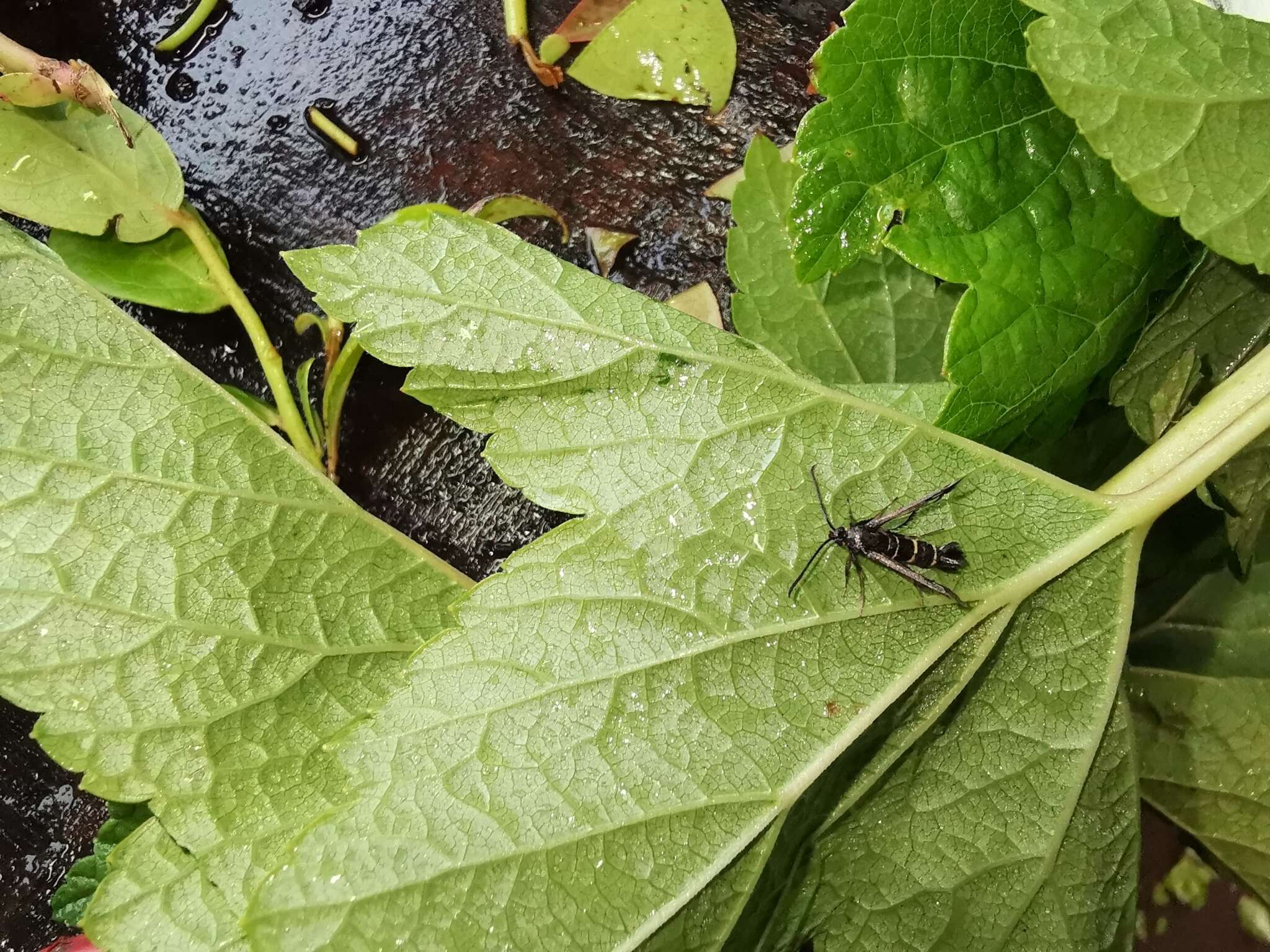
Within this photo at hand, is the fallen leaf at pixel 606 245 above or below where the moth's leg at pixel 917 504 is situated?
below

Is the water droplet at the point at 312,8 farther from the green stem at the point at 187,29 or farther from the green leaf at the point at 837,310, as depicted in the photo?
the green leaf at the point at 837,310

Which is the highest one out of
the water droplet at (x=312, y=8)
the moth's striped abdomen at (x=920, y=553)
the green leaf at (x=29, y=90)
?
the moth's striped abdomen at (x=920, y=553)

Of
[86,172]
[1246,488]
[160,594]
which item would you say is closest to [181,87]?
[86,172]

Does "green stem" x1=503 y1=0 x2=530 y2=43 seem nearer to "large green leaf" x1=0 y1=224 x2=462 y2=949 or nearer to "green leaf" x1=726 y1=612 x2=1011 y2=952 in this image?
"large green leaf" x1=0 y1=224 x2=462 y2=949

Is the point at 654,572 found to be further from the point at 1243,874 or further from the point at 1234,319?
the point at 1243,874

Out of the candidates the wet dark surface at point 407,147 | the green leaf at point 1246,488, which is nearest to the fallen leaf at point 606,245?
the wet dark surface at point 407,147

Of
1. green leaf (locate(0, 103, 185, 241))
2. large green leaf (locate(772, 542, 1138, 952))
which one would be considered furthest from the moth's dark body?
green leaf (locate(0, 103, 185, 241))

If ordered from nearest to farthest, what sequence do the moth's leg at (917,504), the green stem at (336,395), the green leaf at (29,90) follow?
the moth's leg at (917,504) < the green leaf at (29,90) < the green stem at (336,395)
